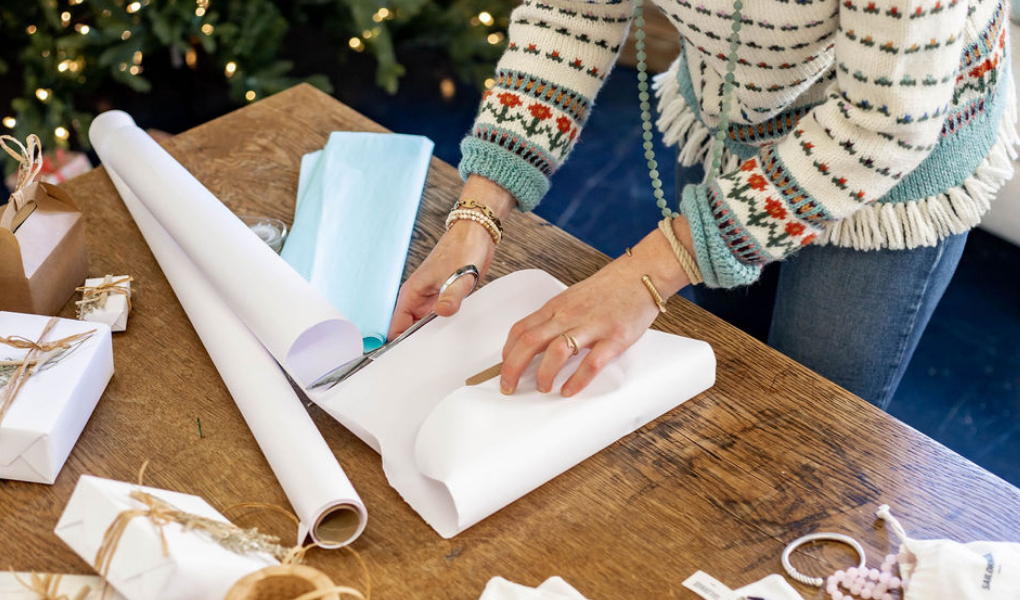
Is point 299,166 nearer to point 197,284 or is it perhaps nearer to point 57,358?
point 197,284

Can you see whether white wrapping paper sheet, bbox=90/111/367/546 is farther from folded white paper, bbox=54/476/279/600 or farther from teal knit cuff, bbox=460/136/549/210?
teal knit cuff, bbox=460/136/549/210

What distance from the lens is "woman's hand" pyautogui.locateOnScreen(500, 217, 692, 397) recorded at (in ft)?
2.76

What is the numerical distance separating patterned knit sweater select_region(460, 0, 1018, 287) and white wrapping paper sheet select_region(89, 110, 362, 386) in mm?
245

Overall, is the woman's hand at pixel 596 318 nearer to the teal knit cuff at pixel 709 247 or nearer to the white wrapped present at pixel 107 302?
the teal knit cuff at pixel 709 247

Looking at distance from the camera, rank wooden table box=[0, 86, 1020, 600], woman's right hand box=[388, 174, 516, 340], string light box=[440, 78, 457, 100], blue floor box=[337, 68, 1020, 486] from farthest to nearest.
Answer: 1. string light box=[440, 78, 457, 100]
2. blue floor box=[337, 68, 1020, 486]
3. woman's right hand box=[388, 174, 516, 340]
4. wooden table box=[0, 86, 1020, 600]

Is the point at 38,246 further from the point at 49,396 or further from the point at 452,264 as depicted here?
the point at 452,264

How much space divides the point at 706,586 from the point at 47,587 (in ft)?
1.58

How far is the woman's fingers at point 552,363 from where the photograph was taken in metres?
0.83

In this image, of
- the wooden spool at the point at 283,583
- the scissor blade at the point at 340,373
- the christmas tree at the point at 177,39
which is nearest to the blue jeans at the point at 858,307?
the scissor blade at the point at 340,373

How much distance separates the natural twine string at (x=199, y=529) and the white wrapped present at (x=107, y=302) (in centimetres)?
31

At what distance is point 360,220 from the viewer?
3.67 ft

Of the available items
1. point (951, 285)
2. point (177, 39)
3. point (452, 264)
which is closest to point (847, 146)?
point (452, 264)

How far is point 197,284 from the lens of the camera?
98 centimetres

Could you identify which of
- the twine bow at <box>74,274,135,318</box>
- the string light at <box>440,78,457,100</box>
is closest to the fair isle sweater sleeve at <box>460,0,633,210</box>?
the twine bow at <box>74,274,135,318</box>
